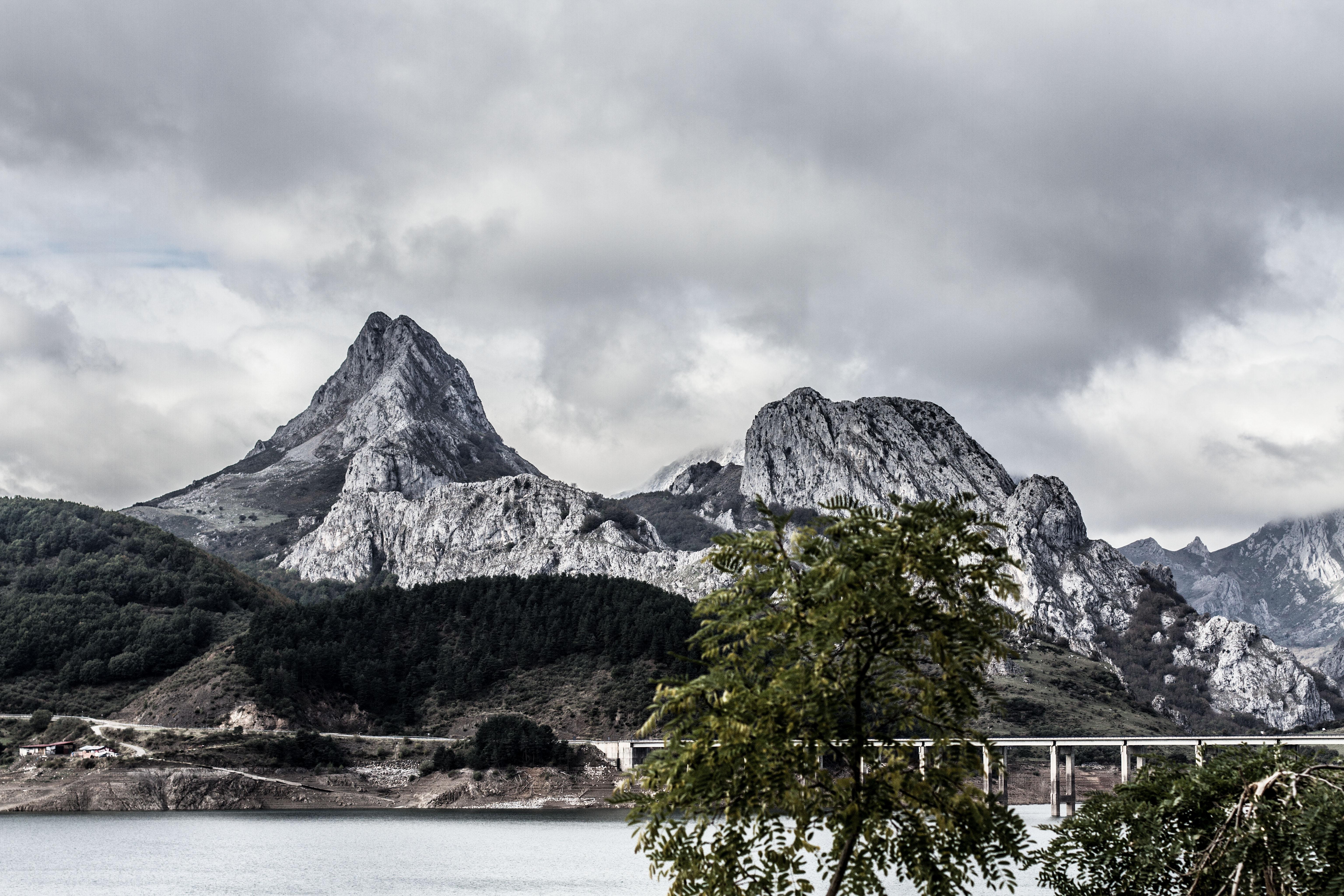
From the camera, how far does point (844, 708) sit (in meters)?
16.6

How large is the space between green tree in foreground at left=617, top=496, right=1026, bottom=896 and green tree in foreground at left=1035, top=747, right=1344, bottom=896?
2.66 m

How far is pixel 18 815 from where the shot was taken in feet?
431

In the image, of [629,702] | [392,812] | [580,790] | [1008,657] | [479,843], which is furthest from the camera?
[629,702]

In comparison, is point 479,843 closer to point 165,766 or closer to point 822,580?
point 165,766

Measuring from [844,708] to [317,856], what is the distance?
285 feet

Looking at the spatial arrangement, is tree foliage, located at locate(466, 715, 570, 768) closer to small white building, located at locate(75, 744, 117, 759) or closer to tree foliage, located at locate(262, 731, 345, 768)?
tree foliage, located at locate(262, 731, 345, 768)

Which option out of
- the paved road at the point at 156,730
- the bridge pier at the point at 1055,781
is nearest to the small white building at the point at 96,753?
the paved road at the point at 156,730

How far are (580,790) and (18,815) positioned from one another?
2724 inches

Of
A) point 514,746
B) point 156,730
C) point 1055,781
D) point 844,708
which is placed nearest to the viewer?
point 844,708

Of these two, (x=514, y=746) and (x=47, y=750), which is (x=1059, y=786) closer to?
(x=514, y=746)

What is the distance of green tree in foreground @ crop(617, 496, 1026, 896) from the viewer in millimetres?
16047

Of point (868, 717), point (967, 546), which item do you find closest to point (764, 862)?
point (868, 717)

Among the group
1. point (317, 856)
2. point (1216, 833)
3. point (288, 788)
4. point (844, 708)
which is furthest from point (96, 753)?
point (1216, 833)

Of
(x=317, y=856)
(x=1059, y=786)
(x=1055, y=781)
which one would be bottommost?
(x=1059, y=786)
